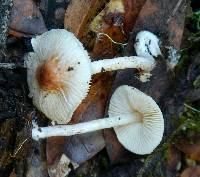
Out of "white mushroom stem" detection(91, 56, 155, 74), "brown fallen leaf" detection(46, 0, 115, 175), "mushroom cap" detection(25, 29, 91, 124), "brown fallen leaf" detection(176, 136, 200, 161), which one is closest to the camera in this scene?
"mushroom cap" detection(25, 29, 91, 124)

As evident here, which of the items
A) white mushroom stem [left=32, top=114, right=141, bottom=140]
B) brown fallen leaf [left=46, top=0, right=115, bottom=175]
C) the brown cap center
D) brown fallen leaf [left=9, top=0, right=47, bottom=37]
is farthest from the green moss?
brown fallen leaf [left=9, top=0, right=47, bottom=37]

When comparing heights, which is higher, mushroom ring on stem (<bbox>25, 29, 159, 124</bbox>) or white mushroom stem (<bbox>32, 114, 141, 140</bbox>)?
mushroom ring on stem (<bbox>25, 29, 159, 124</bbox>)

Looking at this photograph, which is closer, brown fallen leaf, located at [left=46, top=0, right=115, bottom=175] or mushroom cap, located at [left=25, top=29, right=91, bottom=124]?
mushroom cap, located at [left=25, top=29, right=91, bottom=124]

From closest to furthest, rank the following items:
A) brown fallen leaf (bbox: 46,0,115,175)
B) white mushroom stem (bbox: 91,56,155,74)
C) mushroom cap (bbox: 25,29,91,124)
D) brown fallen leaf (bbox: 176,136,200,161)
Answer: mushroom cap (bbox: 25,29,91,124) → white mushroom stem (bbox: 91,56,155,74) → brown fallen leaf (bbox: 46,0,115,175) → brown fallen leaf (bbox: 176,136,200,161)

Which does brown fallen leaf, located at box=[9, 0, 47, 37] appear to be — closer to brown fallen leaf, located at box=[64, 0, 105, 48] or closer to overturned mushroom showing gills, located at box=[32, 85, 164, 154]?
brown fallen leaf, located at box=[64, 0, 105, 48]

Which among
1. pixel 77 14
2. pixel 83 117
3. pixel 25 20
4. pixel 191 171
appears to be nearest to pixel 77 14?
pixel 77 14

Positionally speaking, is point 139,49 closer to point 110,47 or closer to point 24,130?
point 110,47

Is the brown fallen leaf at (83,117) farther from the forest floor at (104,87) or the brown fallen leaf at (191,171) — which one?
the brown fallen leaf at (191,171)

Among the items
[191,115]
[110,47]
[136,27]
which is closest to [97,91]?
[110,47]
